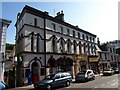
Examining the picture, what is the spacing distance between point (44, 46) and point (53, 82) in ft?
28.7

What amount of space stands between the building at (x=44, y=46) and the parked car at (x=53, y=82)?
17.1 feet

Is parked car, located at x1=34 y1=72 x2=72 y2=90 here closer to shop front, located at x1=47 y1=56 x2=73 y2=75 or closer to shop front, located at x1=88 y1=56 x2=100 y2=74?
shop front, located at x1=47 y1=56 x2=73 y2=75

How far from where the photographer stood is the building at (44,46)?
22.8 meters

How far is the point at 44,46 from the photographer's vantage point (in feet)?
83.3

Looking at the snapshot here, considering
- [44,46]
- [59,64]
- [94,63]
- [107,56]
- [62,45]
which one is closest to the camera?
[44,46]

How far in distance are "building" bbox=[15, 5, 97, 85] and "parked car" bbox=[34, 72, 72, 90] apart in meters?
5.21

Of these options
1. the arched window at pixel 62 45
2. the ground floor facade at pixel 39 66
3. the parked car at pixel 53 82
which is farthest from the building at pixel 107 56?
the parked car at pixel 53 82

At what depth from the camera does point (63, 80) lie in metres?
19.2

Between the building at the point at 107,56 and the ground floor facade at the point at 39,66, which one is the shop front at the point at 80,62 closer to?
the ground floor facade at the point at 39,66

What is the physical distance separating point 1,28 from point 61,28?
13.7m

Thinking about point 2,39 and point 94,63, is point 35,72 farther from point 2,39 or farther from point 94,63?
point 94,63

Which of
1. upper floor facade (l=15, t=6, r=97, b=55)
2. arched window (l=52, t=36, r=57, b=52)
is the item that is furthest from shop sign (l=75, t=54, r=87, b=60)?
arched window (l=52, t=36, r=57, b=52)

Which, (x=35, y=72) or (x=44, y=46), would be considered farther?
(x=44, y=46)

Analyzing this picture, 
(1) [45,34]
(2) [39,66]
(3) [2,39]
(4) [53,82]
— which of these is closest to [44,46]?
(1) [45,34]
